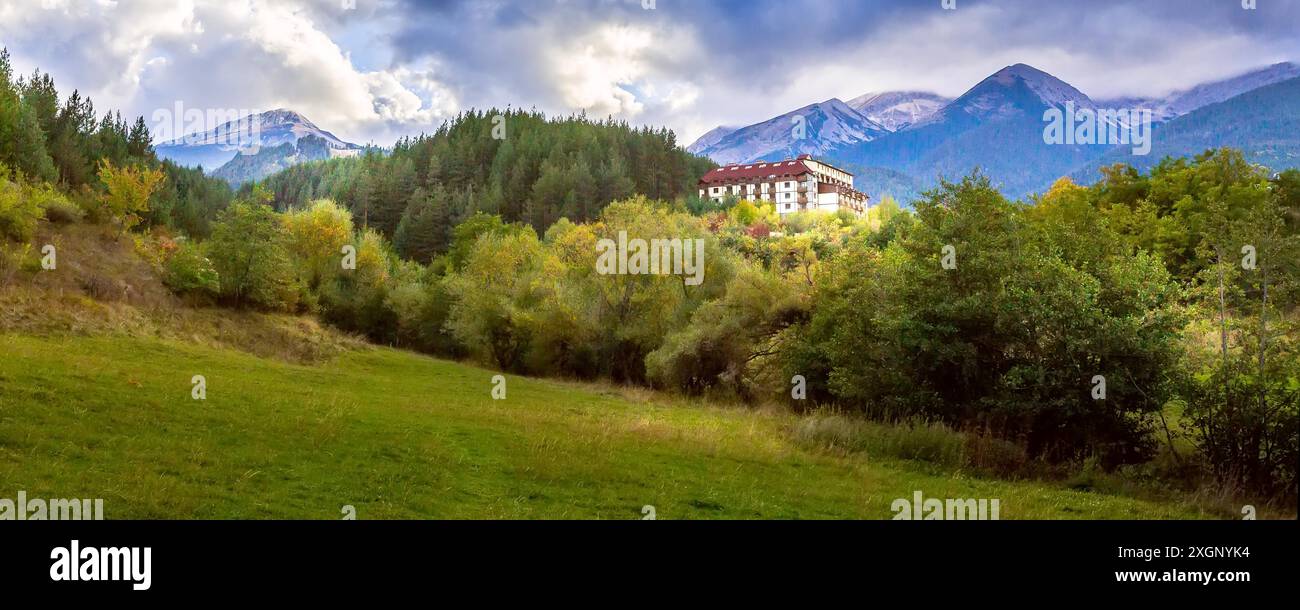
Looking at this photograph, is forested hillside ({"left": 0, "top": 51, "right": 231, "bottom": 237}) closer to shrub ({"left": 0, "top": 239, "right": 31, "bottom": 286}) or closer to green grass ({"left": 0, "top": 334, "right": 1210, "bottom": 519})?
shrub ({"left": 0, "top": 239, "right": 31, "bottom": 286})

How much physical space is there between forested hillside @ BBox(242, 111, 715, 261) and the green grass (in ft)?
313

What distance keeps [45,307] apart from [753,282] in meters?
38.4

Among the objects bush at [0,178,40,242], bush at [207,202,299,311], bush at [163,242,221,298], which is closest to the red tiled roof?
bush at [207,202,299,311]

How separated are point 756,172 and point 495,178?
234 ft

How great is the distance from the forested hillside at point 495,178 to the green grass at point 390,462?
9534cm

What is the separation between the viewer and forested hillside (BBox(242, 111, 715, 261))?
13488 cm

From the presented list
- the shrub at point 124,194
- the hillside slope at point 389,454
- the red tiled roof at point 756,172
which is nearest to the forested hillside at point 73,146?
the shrub at point 124,194

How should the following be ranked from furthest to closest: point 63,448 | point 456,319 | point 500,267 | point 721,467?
point 500,267
point 456,319
point 721,467
point 63,448

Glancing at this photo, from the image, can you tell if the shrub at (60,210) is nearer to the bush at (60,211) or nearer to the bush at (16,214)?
the bush at (60,211)

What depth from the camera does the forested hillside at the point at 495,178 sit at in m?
135

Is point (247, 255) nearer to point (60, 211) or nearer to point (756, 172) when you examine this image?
point (60, 211)
